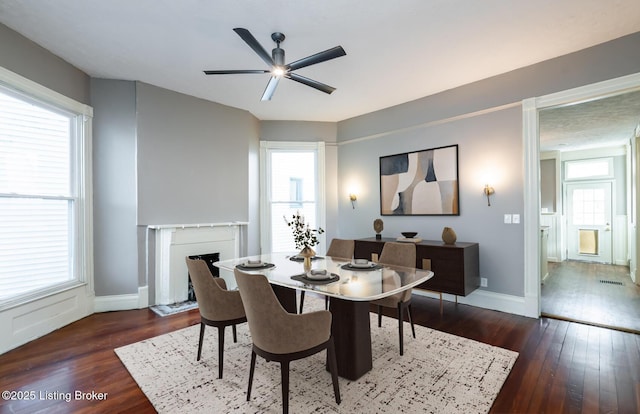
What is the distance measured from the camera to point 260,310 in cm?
188

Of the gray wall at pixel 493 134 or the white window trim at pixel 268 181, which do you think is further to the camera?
the white window trim at pixel 268 181

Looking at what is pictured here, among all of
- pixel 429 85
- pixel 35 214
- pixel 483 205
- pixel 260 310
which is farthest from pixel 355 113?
pixel 35 214

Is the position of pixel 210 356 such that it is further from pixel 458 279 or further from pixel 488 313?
pixel 488 313

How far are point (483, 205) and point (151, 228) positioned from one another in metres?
4.42

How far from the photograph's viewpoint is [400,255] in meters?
3.08

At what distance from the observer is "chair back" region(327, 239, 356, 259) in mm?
3498

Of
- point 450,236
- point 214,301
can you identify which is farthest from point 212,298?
point 450,236

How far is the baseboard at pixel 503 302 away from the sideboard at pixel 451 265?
7.5 inches

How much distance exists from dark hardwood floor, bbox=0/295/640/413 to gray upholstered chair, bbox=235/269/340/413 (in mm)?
850

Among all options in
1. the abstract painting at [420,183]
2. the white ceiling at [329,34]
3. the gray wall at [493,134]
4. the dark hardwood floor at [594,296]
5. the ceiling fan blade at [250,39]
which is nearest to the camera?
the ceiling fan blade at [250,39]

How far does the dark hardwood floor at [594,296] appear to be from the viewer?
3445mm

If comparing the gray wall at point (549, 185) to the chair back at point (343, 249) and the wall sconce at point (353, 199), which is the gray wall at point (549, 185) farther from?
the chair back at point (343, 249)

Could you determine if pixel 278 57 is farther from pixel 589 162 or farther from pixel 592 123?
pixel 589 162

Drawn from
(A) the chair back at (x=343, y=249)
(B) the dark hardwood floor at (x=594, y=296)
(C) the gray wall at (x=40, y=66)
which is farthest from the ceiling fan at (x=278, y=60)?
(B) the dark hardwood floor at (x=594, y=296)
